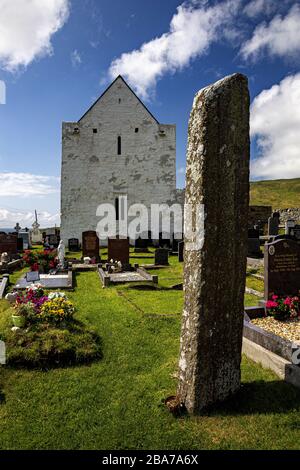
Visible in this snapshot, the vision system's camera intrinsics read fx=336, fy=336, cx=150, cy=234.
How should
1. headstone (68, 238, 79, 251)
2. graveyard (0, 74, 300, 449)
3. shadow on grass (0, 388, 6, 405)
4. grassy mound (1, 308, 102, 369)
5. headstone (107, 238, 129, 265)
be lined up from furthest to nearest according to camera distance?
headstone (68, 238, 79, 251) → headstone (107, 238, 129, 265) → grassy mound (1, 308, 102, 369) → shadow on grass (0, 388, 6, 405) → graveyard (0, 74, 300, 449)

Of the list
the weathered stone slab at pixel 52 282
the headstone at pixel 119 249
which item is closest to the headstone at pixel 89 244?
the headstone at pixel 119 249

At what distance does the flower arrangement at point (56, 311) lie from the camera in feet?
22.1

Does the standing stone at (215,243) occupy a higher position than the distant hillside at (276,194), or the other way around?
the distant hillside at (276,194)

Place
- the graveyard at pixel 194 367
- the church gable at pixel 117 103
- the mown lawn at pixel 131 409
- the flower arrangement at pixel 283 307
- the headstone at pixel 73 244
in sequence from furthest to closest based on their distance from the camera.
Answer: the church gable at pixel 117 103
the headstone at pixel 73 244
the flower arrangement at pixel 283 307
the graveyard at pixel 194 367
the mown lawn at pixel 131 409

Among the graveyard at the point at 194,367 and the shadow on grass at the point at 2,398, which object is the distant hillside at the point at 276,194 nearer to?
the graveyard at the point at 194,367

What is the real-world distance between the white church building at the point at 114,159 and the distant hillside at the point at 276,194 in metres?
48.0

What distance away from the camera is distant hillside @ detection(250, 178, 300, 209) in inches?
2995

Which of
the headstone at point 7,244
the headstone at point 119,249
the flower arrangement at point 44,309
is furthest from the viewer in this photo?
the headstone at point 7,244

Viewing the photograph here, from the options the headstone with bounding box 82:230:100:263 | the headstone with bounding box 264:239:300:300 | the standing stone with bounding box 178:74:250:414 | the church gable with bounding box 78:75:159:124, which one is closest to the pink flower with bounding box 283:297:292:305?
the headstone with bounding box 264:239:300:300

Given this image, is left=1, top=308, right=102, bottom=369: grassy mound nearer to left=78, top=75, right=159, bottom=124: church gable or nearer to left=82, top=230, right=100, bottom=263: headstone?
left=82, top=230, right=100, bottom=263: headstone

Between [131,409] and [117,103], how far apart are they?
95.9 ft

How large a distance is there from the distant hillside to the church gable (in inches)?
1951

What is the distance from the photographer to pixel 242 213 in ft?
14.2
